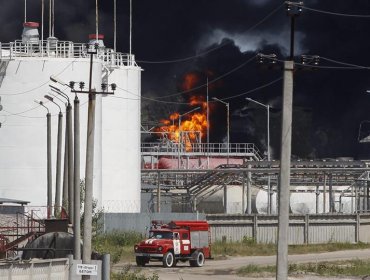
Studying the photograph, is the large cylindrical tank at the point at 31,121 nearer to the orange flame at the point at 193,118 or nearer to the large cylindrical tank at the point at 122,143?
the large cylindrical tank at the point at 122,143

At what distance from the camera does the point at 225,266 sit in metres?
66.7

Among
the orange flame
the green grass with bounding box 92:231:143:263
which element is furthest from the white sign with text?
the orange flame

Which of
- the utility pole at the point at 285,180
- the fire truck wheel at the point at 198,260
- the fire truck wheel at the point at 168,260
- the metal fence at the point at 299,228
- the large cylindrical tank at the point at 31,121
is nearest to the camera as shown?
the utility pole at the point at 285,180

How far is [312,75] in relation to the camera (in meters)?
134

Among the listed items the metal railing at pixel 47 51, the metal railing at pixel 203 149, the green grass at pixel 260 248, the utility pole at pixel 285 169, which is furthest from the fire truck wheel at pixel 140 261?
the metal railing at pixel 203 149

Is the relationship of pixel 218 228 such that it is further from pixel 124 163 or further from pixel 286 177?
pixel 286 177

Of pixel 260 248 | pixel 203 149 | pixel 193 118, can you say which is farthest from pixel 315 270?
pixel 193 118

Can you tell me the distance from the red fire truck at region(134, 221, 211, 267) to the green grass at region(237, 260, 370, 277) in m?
4.53

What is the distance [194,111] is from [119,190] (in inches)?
1653

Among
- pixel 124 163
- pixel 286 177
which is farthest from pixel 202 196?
pixel 286 177

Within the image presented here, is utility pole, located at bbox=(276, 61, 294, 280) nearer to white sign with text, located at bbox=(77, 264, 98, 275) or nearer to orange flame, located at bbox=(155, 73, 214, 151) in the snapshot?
Result: white sign with text, located at bbox=(77, 264, 98, 275)

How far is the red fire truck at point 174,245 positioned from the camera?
6544cm

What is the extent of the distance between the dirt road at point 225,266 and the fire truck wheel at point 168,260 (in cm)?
31

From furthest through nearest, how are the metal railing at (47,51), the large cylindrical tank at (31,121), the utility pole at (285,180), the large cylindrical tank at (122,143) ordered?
the large cylindrical tank at (122,143)
the metal railing at (47,51)
the large cylindrical tank at (31,121)
the utility pole at (285,180)
